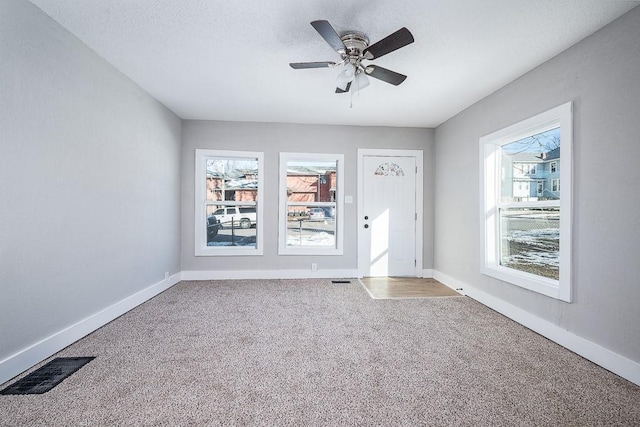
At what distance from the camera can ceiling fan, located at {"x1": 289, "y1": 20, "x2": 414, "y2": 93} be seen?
198 cm

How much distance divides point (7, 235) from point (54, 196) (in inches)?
18.0

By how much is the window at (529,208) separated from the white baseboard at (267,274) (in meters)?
2.13

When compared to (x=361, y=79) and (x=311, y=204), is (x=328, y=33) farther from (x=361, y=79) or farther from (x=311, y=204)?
(x=311, y=204)

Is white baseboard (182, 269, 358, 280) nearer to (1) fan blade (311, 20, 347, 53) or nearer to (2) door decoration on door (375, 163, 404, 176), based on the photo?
(2) door decoration on door (375, 163, 404, 176)

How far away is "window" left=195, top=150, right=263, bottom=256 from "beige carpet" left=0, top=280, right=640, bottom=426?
1.70 metres

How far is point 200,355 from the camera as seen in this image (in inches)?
89.6

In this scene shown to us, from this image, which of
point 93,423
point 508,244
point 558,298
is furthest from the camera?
point 508,244

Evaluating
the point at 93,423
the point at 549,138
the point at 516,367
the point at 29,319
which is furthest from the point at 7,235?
the point at 549,138

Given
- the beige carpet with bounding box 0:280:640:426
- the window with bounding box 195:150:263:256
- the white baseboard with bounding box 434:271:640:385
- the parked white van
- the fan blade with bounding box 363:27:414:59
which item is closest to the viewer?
the beige carpet with bounding box 0:280:640:426

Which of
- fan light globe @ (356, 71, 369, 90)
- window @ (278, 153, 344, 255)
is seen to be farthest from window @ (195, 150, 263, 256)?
fan light globe @ (356, 71, 369, 90)

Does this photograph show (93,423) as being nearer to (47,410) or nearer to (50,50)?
(47,410)

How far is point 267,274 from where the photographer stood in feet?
15.5

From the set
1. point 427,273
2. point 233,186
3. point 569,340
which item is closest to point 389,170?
point 427,273

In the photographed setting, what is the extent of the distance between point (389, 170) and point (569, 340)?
3212mm
